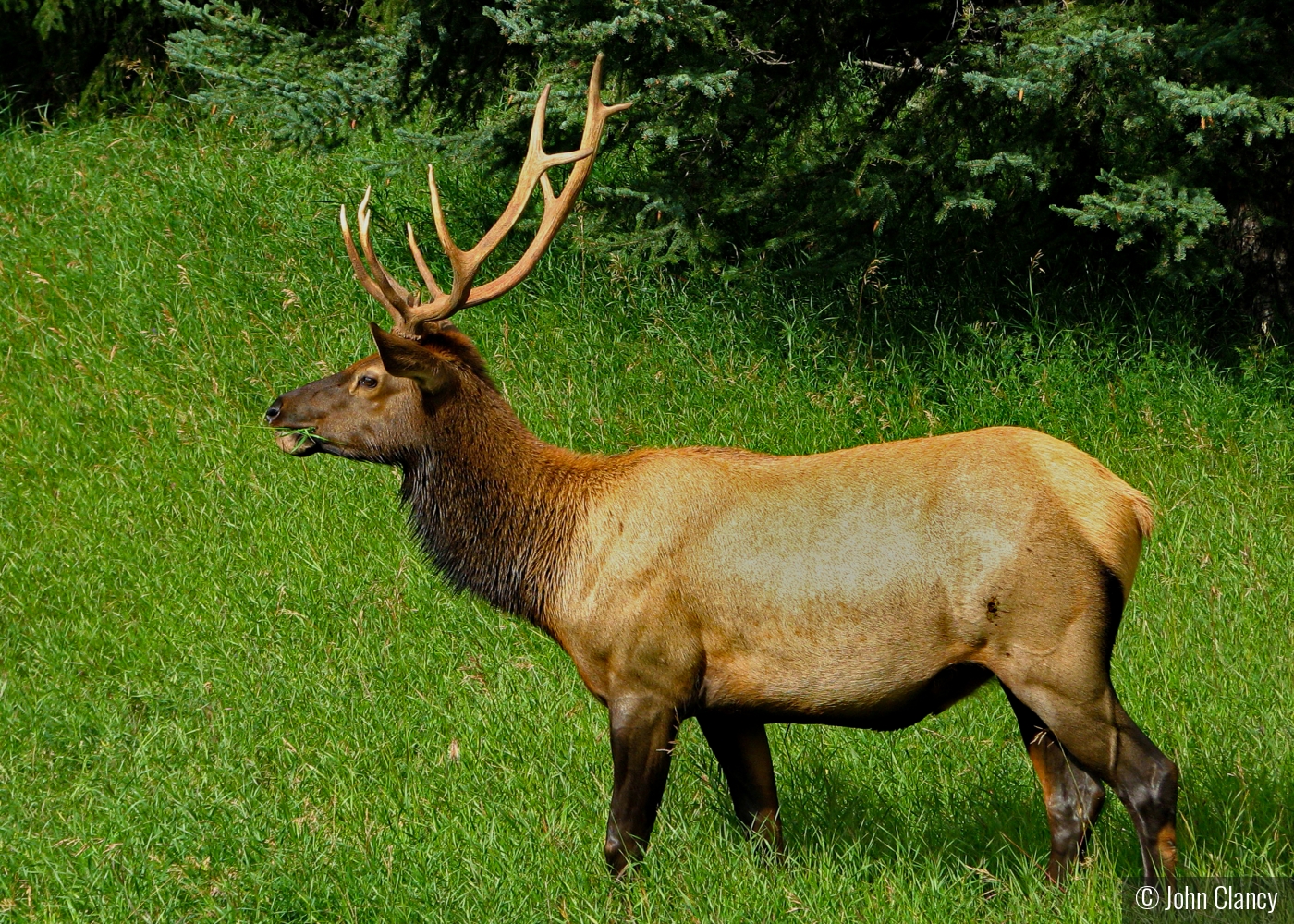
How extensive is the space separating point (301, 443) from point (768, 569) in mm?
1802

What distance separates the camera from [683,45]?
7230 mm

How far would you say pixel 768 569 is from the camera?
4.34m

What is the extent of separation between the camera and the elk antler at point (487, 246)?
16.6ft

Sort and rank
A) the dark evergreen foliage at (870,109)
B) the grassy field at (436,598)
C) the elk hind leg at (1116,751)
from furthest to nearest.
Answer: the dark evergreen foliage at (870,109) < the grassy field at (436,598) < the elk hind leg at (1116,751)

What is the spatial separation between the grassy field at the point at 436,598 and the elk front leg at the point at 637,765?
0.40 ft

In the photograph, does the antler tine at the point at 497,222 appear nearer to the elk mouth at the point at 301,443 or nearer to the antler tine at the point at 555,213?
the antler tine at the point at 555,213

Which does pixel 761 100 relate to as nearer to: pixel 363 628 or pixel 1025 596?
pixel 363 628

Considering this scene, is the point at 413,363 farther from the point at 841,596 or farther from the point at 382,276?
the point at 841,596

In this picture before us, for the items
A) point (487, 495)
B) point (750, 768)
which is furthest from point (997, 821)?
point (487, 495)

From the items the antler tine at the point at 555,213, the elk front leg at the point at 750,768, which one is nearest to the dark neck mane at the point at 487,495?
the antler tine at the point at 555,213

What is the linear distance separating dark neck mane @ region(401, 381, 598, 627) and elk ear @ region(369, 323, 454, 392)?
0.29 ft

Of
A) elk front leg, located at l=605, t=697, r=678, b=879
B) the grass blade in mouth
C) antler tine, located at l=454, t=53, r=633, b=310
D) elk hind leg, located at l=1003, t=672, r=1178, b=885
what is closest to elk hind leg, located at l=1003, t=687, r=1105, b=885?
elk hind leg, located at l=1003, t=672, r=1178, b=885

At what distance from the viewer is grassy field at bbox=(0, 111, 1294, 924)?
454cm

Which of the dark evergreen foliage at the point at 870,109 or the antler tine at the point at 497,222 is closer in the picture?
the antler tine at the point at 497,222
